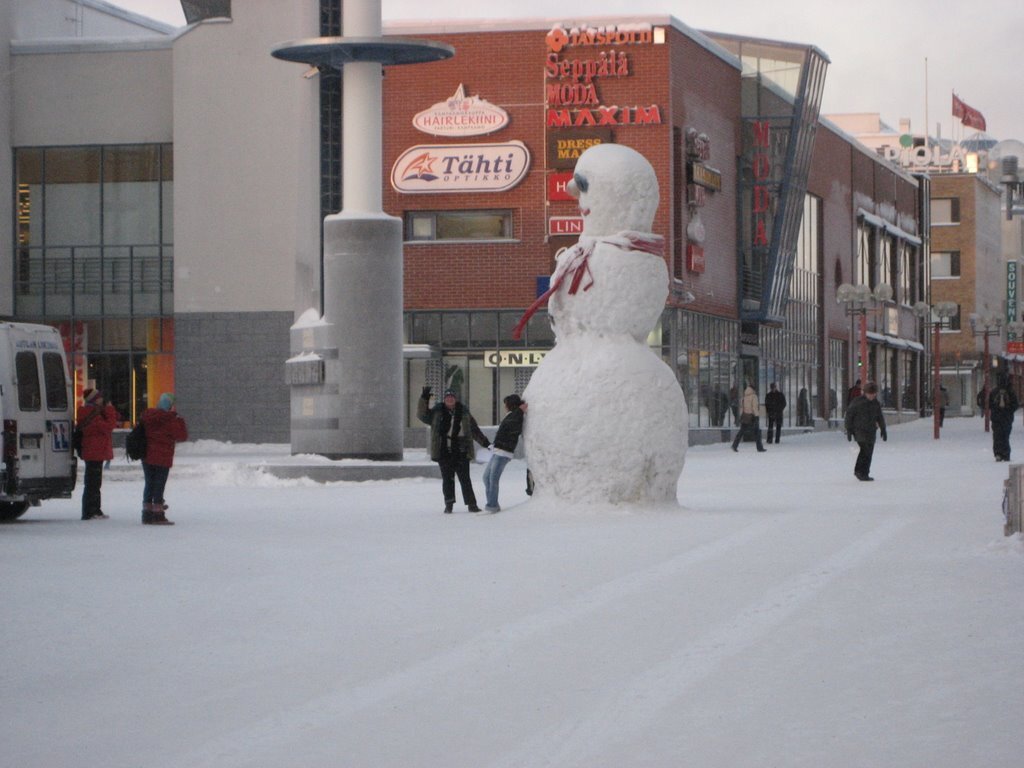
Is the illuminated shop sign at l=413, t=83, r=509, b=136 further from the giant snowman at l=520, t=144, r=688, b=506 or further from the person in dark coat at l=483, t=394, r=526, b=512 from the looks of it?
the person in dark coat at l=483, t=394, r=526, b=512

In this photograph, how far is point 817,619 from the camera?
34.1 ft

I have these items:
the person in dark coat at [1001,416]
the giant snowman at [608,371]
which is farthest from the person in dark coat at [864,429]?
the giant snowman at [608,371]

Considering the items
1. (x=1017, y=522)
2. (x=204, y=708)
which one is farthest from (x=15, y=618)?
(x=1017, y=522)

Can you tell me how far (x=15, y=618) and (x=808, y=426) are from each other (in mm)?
51990

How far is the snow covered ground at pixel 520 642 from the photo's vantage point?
7.12 metres

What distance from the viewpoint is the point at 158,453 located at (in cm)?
1888

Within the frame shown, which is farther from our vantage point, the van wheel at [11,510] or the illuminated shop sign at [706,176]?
the illuminated shop sign at [706,176]

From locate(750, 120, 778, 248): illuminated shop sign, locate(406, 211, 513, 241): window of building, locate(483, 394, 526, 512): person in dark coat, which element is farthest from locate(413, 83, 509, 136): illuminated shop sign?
locate(483, 394, 526, 512): person in dark coat

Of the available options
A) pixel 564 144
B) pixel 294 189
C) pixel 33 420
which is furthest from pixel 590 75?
pixel 33 420

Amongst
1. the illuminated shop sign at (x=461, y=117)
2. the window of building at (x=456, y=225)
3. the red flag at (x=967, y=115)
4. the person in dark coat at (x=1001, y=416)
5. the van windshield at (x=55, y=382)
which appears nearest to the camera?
the van windshield at (x=55, y=382)

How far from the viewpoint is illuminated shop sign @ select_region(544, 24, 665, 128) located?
4425 centimetres

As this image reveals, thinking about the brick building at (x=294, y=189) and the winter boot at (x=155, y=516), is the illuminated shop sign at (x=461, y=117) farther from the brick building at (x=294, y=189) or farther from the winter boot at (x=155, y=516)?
the winter boot at (x=155, y=516)

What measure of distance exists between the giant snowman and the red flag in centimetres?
10038

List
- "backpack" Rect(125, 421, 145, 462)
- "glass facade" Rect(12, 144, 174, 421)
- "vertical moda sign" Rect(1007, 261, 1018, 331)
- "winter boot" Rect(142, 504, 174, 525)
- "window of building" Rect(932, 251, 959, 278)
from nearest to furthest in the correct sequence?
1. "winter boot" Rect(142, 504, 174, 525)
2. "backpack" Rect(125, 421, 145, 462)
3. "glass facade" Rect(12, 144, 174, 421)
4. "window of building" Rect(932, 251, 959, 278)
5. "vertical moda sign" Rect(1007, 261, 1018, 331)
